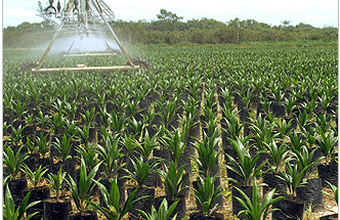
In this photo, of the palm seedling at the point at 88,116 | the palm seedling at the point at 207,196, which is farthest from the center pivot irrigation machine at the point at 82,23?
the palm seedling at the point at 207,196

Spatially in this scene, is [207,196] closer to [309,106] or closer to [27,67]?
[309,106]

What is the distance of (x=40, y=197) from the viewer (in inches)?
118

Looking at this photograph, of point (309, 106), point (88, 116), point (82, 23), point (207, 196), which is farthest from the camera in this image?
point (82, 23)

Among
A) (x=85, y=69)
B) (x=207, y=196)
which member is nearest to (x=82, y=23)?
(x=85, y=69)

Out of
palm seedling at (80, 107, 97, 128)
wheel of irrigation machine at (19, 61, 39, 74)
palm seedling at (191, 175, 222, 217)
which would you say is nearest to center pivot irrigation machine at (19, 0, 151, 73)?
wheel of irrigation machine at (19, 61, 39, 74)

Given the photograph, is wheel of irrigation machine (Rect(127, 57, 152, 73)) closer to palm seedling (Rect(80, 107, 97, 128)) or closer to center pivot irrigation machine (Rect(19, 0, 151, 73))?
center pivot irrigation machine (Rect(19, 0, 151, 73))

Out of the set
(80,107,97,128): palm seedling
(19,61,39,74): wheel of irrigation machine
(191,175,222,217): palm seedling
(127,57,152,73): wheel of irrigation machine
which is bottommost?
(191,175,222,217): palm seedling

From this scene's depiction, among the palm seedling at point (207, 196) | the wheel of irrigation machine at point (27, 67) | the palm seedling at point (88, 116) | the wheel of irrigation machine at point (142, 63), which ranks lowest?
the palm seedling at point (207, 196)

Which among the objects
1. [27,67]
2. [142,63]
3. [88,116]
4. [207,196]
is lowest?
[207,196]

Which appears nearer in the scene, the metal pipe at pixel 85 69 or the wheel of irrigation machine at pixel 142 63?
the metal pipe at pixel 85 69

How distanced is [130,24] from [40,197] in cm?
4129

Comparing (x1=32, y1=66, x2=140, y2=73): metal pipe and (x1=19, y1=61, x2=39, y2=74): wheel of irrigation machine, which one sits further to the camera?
(x1=19, y1=61, x2=39, y2=74): wheel of irrigation machine

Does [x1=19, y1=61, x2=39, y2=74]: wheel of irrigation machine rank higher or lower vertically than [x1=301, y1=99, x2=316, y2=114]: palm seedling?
Result: higher

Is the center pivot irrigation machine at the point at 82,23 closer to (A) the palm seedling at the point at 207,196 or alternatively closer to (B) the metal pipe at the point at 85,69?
(B) the metal pipe at the point at 85,69
